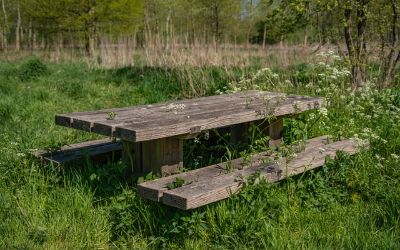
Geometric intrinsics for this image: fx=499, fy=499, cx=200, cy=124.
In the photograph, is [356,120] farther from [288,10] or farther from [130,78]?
[130,78]

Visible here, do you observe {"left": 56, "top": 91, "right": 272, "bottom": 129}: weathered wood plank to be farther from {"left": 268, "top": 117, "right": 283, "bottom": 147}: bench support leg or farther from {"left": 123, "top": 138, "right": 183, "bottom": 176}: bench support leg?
{"left": 268, "top": 117, "right": 283, "bottom": 147}: bench support leg

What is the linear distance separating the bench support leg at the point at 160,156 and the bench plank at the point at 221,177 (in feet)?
0.70

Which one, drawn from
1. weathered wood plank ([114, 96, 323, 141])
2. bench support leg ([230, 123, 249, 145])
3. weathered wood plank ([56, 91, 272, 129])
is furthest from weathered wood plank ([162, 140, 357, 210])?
weathered wood plank ([56, 91, 272, 129])

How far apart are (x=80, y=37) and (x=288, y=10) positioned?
22860 mm

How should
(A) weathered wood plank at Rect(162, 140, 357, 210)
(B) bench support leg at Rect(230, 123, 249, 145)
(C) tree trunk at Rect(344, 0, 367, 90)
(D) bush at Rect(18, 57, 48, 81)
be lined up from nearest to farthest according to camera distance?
(A) weathered wood plank at Rect(162, 140, 357, 210), (B) bench support leg at Rect(230, 123, 249, 145), (C) tree trunk at Rect(344, 0, 367, 90), (D) bush at Rect(18, 57, 48, 81)

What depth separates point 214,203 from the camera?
3.27m

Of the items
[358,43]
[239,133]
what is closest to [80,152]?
[239,133]

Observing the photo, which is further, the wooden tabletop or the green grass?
the wooden tabletop

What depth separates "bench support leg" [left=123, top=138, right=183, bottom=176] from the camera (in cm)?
362

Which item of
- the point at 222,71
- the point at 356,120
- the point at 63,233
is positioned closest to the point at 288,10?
the point at 222,71

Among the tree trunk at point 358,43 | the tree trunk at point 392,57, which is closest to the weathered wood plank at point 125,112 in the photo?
the tree trunk at point 358,43

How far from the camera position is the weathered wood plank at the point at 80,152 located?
4102 mm

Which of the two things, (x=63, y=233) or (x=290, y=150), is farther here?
(x=290, y=150)

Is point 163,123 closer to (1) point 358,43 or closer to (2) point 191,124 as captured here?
(2) point 191,124
